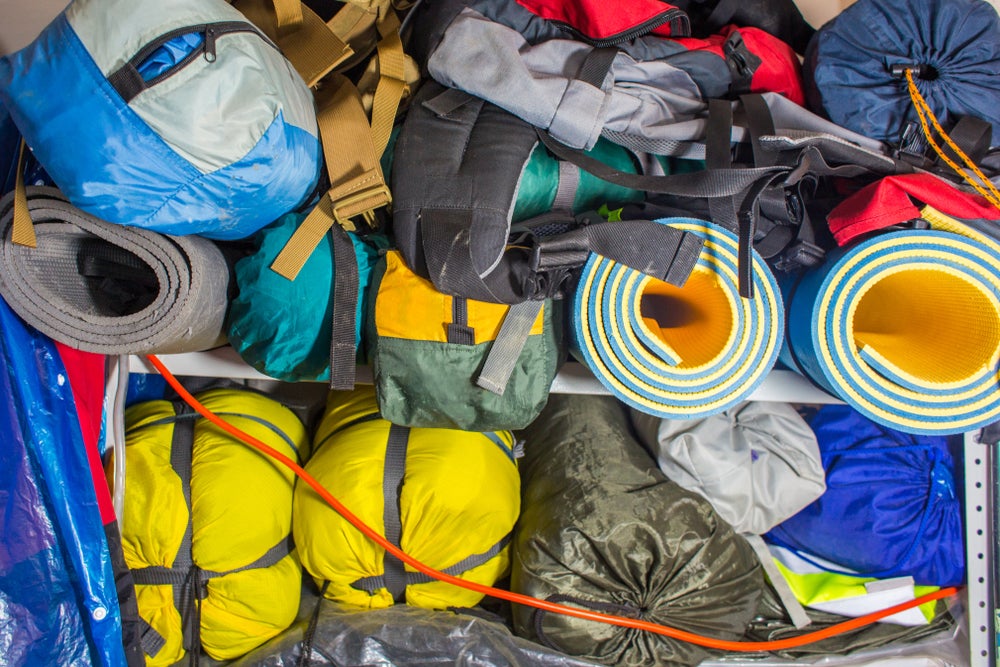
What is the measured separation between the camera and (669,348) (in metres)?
0.94

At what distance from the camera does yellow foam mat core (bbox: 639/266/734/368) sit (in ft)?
3.14

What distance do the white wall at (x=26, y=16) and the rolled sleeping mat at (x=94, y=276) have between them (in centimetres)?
79

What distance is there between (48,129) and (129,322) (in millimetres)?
268

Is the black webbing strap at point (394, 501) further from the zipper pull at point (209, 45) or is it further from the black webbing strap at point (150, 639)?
the zipper pull at point (209, 45)

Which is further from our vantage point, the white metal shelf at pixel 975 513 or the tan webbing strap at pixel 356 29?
the white metal shelf at pixel 975 513

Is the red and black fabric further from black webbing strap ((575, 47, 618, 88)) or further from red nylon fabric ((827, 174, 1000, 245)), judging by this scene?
red nylon fabric ((827, 174, 1000, 245))

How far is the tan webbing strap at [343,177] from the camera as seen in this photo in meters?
0.93

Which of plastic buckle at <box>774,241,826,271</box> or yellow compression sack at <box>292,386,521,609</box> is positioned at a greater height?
plastic buckle at <box>774,241,826,271</box>

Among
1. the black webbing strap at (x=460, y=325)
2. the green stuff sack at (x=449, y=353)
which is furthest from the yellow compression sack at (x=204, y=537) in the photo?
the black webbing strap at (x=460, y=325)

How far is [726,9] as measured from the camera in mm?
1114

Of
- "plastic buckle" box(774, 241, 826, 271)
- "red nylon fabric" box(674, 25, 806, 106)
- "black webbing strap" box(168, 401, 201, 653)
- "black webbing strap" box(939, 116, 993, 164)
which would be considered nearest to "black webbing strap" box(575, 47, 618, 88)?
"red nylon fabric" box(674, 25, 806, 106)

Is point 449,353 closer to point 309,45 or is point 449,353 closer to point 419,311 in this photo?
point 419,311

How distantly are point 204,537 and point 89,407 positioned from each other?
288mm

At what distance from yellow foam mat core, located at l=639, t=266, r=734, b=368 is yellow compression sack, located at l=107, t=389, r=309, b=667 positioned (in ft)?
2.53
